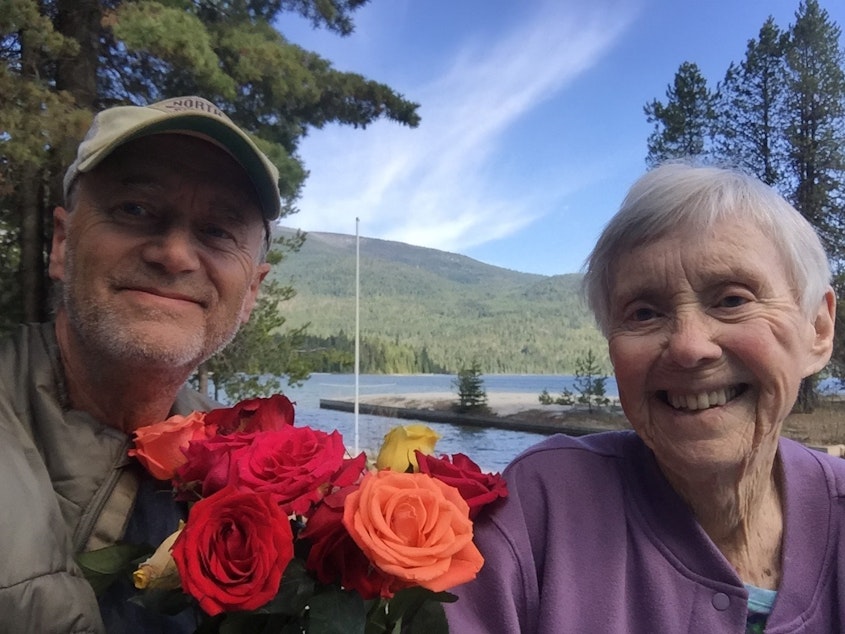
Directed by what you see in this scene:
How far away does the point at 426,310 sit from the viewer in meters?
5.79

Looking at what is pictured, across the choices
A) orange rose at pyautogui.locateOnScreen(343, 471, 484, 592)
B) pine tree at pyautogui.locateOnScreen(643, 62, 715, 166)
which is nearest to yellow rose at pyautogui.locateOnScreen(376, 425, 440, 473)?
orange rose at pyautogui.locateOnScreen(343, 471, 484, 592)

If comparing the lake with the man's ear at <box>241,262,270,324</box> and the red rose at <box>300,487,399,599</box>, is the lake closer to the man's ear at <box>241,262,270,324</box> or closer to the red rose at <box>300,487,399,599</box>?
the man's ear at <box>241,262,270,324</box>

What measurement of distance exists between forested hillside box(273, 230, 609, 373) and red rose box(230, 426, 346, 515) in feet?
9.95

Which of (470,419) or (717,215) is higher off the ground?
(717,215)

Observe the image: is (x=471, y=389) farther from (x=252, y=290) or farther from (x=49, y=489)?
(x=49, y=489)

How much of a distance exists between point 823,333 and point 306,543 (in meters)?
0.77

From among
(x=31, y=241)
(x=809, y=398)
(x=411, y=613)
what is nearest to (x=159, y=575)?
(x=411, y=613)

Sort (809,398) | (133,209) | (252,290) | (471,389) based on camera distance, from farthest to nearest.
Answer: (471,389) → (809,398) → (252,290) → (133,209)

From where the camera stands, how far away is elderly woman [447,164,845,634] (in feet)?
2.81

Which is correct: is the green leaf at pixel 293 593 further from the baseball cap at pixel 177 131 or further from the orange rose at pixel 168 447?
the baseball cap at pixel 177 131

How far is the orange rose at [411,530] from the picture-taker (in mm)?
560

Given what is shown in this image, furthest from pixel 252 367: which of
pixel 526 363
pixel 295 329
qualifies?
pixel 526 363

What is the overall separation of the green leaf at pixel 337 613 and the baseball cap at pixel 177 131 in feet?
2.12

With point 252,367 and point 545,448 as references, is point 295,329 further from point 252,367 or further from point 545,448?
point 545,448
